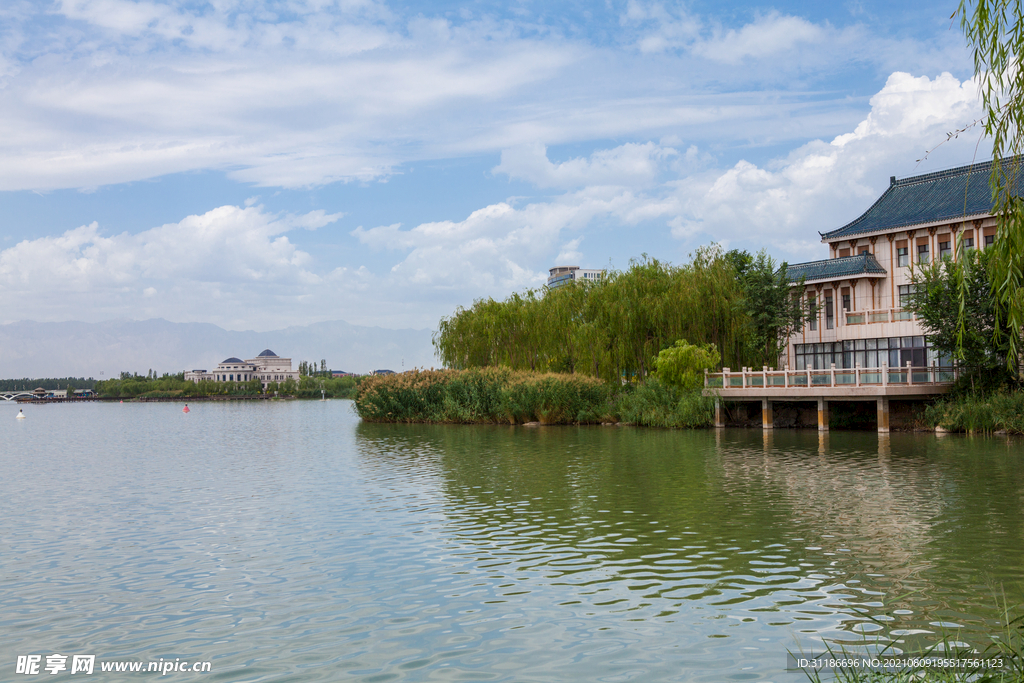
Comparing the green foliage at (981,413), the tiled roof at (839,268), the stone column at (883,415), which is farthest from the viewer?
the tiled roof at (839,268)

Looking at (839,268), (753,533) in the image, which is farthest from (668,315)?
(753,533)

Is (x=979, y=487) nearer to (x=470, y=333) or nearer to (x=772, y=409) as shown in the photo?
(x=772, y=409)

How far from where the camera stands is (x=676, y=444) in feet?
95.5

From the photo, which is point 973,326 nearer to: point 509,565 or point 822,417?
point 822,417

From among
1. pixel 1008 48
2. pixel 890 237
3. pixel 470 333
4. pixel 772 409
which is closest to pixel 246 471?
pixel 1008 48

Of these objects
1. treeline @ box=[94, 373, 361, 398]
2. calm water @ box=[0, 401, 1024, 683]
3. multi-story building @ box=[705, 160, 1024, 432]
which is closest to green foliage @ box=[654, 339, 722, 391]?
multi-story building @ box=[705, 160, 1024, 432]

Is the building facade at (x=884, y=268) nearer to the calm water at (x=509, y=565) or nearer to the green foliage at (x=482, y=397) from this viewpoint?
the green foliage at (x=482, y=397)

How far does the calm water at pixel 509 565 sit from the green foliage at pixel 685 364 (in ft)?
48.9

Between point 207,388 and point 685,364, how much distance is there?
449 feet

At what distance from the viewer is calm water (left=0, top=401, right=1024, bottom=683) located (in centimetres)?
780

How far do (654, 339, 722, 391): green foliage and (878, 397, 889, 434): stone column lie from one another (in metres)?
7.72

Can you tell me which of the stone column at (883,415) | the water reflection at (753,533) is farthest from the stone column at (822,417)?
the water reflection at (753,533)

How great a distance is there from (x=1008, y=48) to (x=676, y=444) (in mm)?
22261

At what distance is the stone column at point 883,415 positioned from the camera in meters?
31.7
